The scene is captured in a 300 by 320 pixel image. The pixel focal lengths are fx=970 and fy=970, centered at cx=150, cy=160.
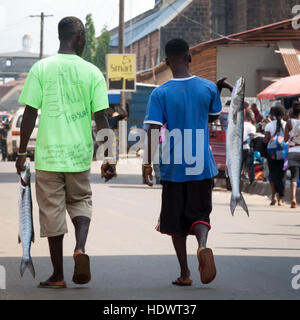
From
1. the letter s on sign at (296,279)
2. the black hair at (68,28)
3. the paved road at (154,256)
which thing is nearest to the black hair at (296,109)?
the paved road at (154,256)

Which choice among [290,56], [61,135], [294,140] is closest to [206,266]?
[61,135]

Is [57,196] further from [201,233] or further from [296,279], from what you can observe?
[296,279]

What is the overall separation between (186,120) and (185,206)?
67 centimetres

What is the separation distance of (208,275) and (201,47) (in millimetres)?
30418

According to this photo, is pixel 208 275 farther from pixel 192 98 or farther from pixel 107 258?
pixel 107 258

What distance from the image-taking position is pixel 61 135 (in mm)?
7102

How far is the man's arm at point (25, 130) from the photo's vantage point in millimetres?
7175

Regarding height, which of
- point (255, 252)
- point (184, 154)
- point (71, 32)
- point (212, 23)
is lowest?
point (255, 252)

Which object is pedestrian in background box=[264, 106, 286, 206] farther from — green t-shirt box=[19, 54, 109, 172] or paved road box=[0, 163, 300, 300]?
green t-shirt box=[19, 54, 109, 172]

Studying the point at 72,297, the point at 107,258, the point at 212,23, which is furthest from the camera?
the point at 212,23

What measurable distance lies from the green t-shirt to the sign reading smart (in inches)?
1048

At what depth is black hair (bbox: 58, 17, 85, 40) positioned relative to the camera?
7312 mm
